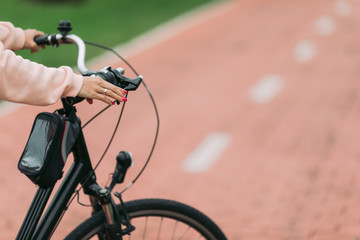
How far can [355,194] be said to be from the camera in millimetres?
5062

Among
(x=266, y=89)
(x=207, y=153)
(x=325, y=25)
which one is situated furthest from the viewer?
(x=325, y=25)

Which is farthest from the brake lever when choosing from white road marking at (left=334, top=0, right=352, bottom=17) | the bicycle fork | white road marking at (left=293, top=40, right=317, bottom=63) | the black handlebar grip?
white road marking at (left=334, top=0, right=352, bottom=17)

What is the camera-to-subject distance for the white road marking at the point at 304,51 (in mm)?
10523

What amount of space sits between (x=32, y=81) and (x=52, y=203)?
561 millimetres

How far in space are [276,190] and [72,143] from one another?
3.29 m

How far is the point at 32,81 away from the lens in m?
2.04

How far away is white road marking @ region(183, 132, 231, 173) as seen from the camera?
588 centimetres

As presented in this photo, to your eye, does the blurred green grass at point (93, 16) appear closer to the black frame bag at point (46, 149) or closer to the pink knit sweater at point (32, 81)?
the black frame bag at point (46, 149)

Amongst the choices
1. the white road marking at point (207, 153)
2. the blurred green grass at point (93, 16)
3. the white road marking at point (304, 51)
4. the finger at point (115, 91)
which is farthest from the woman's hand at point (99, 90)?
the white road marking at point (304, 51)

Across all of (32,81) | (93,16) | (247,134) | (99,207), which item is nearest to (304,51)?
(247,134)

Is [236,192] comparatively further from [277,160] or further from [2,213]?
[2,213]

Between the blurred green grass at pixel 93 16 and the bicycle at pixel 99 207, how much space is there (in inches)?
308

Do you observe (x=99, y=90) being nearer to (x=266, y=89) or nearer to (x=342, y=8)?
(x=266, y=89)

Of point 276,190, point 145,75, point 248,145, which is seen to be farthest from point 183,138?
point 145,75
